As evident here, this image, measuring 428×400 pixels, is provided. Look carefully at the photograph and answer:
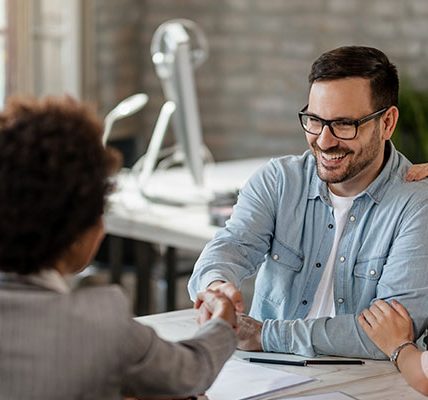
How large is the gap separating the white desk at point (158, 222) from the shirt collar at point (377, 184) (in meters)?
1.36

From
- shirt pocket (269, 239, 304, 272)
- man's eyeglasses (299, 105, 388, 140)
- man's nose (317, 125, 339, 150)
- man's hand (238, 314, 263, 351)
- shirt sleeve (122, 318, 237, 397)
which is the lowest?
man's hand (238, 314, 263, 351)

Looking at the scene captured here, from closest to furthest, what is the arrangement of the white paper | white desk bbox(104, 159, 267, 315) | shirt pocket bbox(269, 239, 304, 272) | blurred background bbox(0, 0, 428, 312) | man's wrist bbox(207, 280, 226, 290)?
the white paper
man's wrist bbox(207, 280, 226, 290)
shirt pocket bbox(269, 239, 304, 272)
white desk bbox(104, 159, 267, 315)
blurred background bbox(0, 0, 428, 312)

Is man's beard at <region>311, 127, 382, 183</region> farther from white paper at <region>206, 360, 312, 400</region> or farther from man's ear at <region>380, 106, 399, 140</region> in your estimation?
white paper at <region>206, 360, 312, 400</region>

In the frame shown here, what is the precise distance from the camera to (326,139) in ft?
8.44

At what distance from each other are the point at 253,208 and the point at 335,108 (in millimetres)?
330

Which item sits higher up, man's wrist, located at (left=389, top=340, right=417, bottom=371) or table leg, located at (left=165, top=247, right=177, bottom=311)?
man's wrist, located at (left=389, top=340, right=417, bottom=371)

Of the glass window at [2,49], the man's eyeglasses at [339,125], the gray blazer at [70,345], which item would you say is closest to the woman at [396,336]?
the man's eyeglasses at [339,125]

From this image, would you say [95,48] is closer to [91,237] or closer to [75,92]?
[75,92]

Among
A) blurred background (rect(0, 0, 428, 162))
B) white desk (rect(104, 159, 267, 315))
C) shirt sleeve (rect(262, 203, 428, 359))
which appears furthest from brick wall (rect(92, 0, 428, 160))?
shirt sleeve (rect(262, 203, 428, 359))

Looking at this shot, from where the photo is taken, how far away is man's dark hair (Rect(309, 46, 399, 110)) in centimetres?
258

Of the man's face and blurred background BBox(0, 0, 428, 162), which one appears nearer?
the man's face

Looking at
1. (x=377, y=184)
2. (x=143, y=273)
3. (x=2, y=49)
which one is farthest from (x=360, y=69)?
(x=2, y=49)

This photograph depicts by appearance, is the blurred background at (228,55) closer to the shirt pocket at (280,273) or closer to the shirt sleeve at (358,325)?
the shirt pocket at (280,273)

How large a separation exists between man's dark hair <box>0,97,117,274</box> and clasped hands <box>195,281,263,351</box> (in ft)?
1.63
